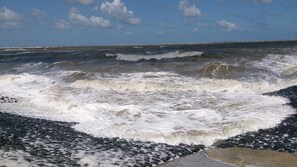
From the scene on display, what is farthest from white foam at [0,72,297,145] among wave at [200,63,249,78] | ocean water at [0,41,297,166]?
wave at [200,63,249,78]

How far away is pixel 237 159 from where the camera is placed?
6.50 m

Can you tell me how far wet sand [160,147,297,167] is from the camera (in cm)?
628

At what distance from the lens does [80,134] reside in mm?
8539

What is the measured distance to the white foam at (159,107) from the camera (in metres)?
8.59

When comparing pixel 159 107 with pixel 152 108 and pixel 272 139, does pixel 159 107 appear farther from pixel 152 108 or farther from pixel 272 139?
pixel 272 139

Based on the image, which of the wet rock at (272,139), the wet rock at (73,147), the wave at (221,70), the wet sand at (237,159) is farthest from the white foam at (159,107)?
the wave at (221,70)

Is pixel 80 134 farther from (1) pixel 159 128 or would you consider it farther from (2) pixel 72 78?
(2) pixel 72 78

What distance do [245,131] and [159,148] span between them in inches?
90.9

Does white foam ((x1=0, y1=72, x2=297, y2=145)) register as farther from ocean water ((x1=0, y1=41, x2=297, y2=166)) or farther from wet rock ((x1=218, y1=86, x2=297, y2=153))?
wet rock ((x1=218, y1=86, x2=297, y2=153))

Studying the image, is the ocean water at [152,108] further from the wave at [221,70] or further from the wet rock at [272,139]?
the wave at [221,70]

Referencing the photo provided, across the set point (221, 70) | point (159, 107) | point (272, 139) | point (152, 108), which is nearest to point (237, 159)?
point (272, 139)

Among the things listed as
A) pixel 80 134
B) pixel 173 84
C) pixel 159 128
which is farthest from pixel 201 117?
pixel 173 84

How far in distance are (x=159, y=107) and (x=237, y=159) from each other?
506 centimetres

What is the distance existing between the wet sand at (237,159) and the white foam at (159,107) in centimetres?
86
